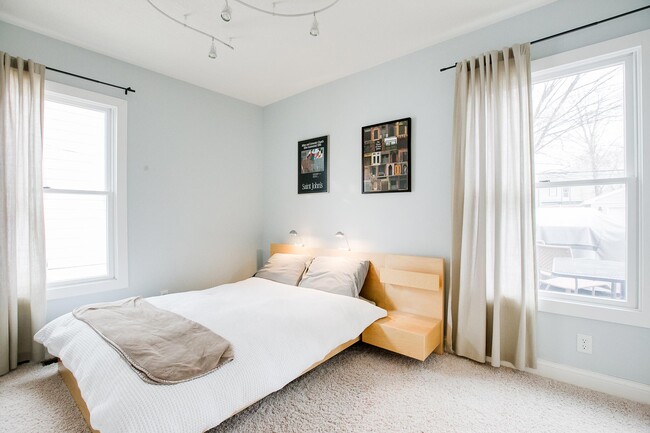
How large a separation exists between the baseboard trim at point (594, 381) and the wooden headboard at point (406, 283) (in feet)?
2.55

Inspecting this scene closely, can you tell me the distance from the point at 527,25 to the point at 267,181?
125 inches

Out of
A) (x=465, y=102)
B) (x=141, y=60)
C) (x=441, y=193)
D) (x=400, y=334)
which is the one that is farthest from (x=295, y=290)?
(x=141, y=60)

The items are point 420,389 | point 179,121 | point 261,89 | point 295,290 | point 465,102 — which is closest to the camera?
point 420,389

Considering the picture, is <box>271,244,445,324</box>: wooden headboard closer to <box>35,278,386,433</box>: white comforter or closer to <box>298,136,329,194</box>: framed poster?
<box>35,278,386,433</box>: white comforter

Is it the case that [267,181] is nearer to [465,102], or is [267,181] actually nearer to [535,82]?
[465,102]

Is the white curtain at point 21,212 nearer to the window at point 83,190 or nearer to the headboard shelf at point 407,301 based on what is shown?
the window at point 83,190

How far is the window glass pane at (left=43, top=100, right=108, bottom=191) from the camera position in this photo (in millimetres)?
2713

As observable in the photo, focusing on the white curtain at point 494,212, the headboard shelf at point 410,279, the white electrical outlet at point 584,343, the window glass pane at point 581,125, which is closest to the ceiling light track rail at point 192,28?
the white curtain at point 494,212

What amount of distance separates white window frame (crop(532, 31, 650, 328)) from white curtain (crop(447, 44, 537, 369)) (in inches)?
13.1

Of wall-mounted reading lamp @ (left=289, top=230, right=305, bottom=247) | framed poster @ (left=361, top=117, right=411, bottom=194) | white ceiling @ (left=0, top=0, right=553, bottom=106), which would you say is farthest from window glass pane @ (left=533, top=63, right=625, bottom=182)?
wall-mounted reading lamp @ (left=289, top=230, right=305, bottom=247)

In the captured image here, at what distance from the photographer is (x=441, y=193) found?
9.05 feet

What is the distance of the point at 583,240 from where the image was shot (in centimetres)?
222

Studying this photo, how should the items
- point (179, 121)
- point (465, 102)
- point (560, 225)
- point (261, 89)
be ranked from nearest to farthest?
point (560, 225) → point (465, 102) → point (179, 121) → point (261, 89)

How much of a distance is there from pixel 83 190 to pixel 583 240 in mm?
4147
